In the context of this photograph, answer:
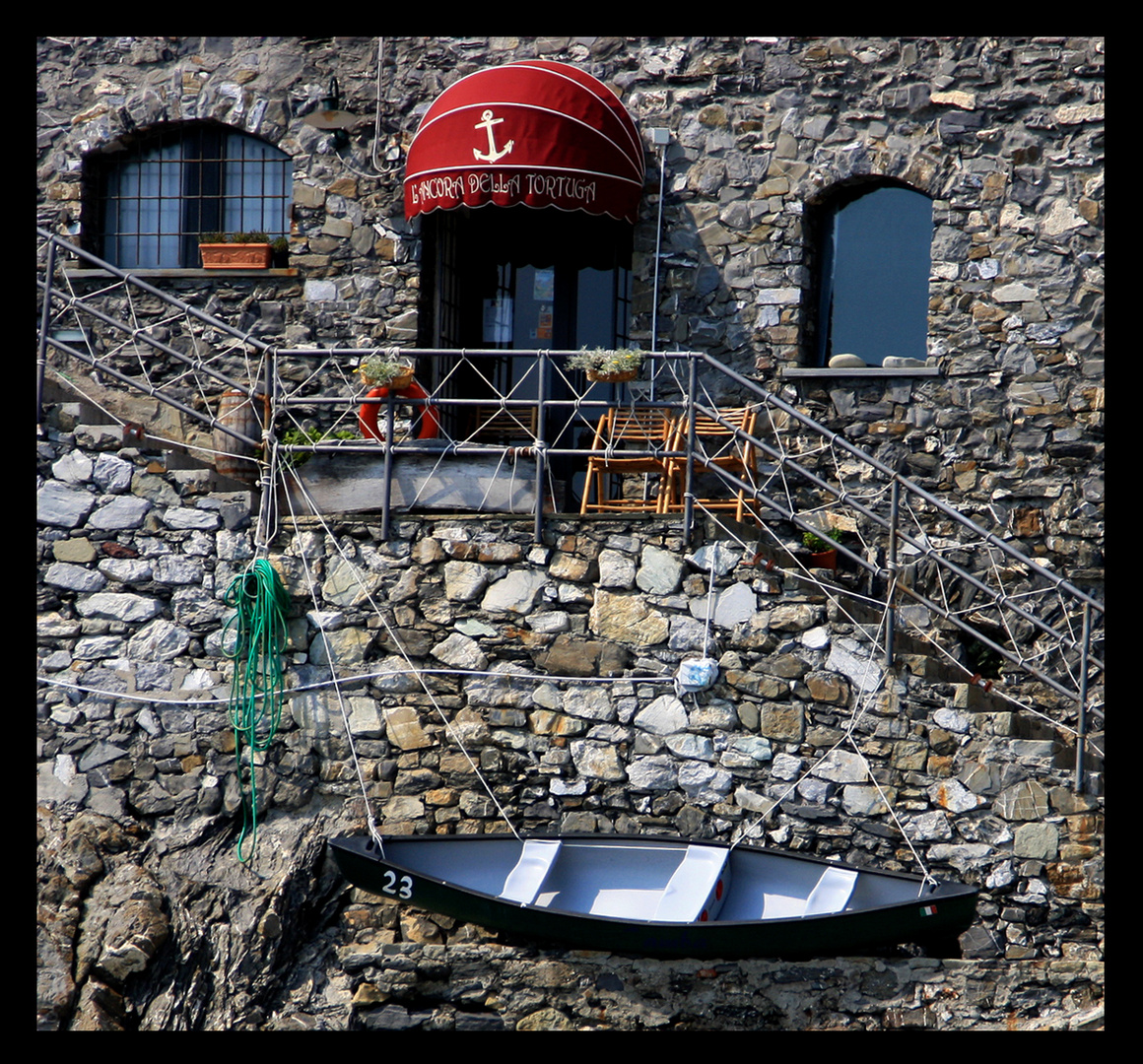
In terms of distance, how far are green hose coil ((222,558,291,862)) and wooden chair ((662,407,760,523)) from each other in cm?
243

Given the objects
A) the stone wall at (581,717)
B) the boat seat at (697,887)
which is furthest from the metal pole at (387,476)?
the boat seat at (697,887)

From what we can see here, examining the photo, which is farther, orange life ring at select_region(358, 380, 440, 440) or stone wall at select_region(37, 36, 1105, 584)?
stone wall at select_region(37, 36, 1105, 584)

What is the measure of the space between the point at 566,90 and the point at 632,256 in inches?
56.7

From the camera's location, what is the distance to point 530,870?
722cm

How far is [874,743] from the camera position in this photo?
7207 millimetres

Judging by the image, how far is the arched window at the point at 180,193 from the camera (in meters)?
10.2

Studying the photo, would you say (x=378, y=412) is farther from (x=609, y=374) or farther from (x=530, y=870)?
(x=530, y=870)

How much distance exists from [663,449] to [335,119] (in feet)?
13.3

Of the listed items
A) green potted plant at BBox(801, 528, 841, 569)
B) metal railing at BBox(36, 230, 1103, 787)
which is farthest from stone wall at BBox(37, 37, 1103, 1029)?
green potted plant at BBox(801, 528, 841, 569)

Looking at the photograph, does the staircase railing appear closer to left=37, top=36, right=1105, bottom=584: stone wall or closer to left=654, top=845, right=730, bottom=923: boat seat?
left=37, top=36, right=1105, bottom=584: stone wall

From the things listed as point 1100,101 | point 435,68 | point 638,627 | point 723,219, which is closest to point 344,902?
point 638,627

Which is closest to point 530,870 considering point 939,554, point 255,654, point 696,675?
point 696,675

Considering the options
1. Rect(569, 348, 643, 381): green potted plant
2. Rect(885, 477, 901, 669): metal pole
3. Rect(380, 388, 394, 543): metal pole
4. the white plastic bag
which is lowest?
the white plastic bag

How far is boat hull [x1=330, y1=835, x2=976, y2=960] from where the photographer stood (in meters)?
6.72
